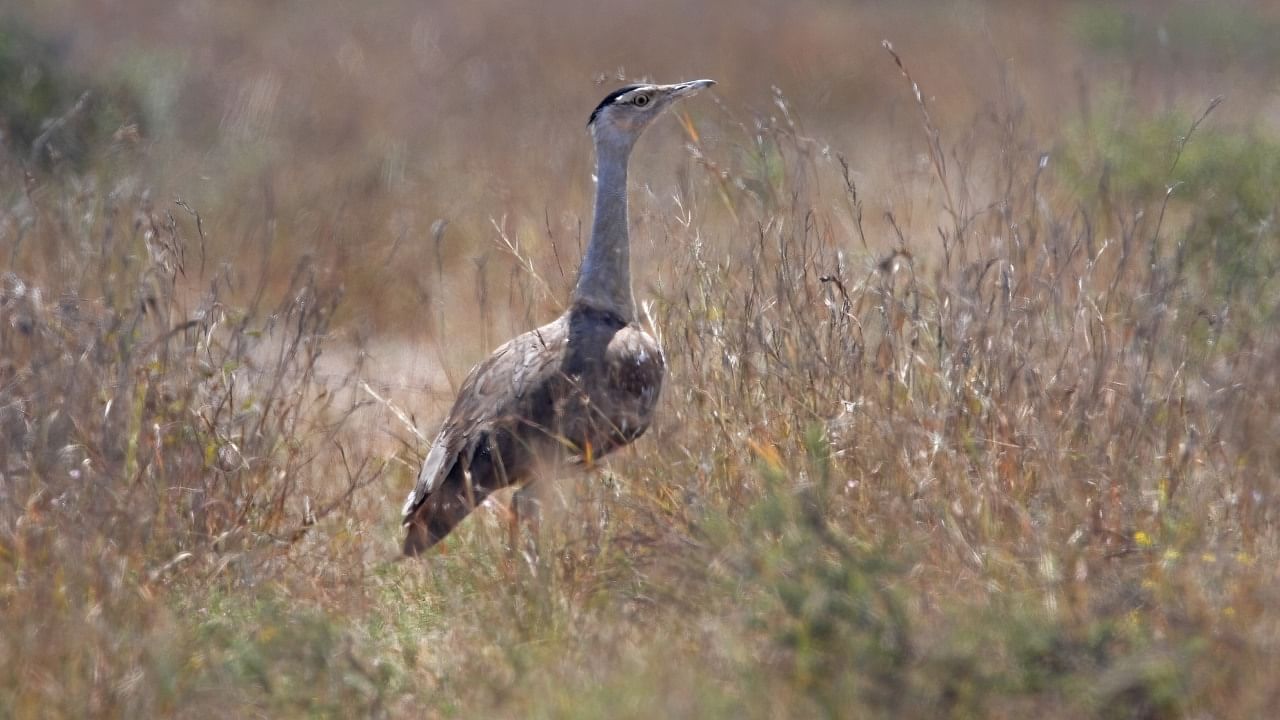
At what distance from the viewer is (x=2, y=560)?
141 inches

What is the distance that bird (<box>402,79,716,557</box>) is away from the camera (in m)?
4.11

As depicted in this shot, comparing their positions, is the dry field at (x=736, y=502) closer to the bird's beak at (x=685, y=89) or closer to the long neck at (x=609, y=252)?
the bird's beak at (x=685, y=89)

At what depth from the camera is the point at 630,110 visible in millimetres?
4934

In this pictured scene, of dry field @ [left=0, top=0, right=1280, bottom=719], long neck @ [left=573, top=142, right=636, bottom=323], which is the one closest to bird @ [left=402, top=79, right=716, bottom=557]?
long neck @ [left=573, top=142, right=636, bottom=323]

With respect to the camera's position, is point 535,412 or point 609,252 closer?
point 535,412

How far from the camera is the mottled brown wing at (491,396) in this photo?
4184mm

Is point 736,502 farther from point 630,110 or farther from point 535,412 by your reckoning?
point 630,110

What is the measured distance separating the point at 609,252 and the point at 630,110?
538mm

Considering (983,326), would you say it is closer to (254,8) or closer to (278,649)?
(278,649)

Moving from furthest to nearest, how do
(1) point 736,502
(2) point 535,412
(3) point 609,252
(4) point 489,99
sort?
(4) point 489,99 < (3) point 609,252 < (2) point 535,412 < (1) point 736,502

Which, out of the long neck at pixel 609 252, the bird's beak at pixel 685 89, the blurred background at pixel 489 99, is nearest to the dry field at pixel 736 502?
the bird's beak at pixel 685 89

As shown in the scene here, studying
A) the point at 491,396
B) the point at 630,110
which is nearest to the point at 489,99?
the point at 630,110

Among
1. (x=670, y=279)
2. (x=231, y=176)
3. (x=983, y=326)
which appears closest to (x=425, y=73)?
(x=231, y=176)

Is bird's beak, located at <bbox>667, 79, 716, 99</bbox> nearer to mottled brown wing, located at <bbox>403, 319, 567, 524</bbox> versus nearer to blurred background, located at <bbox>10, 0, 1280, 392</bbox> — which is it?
blurred background, located at <bbox>10, 0, 1280, 392</bbox>
